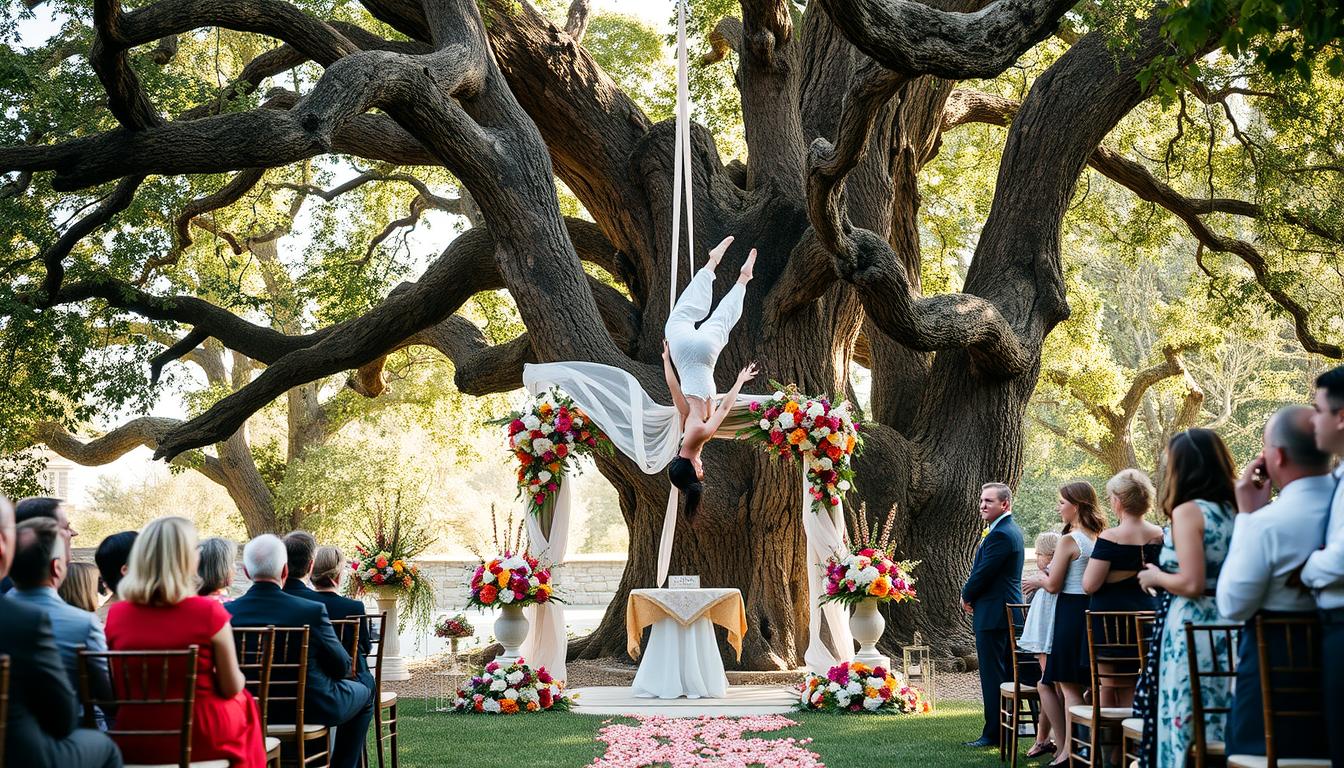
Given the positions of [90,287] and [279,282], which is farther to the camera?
[279,282]

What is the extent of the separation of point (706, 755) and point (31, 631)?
5021 mm

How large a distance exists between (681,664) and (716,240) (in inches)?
184

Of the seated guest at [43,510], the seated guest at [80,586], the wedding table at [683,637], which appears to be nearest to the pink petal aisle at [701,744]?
the wedding table at [683,637]

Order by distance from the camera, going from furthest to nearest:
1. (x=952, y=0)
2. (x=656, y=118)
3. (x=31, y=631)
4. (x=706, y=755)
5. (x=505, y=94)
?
(x=656, y=118)
(x=952, y=0)
(x=505, y=94)
(x=706, y=755)
(x=31, y=631)

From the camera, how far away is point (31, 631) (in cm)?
334

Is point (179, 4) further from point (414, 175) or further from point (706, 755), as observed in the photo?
point (414, 175)

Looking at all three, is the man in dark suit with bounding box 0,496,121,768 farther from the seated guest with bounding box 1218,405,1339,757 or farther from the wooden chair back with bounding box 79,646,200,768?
the seated guest with bounding box 1218,405,1339,757

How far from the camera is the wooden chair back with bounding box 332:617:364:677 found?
234 inches

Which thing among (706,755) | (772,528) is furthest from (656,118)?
(706,755)

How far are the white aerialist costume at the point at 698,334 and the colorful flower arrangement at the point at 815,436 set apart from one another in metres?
0.66

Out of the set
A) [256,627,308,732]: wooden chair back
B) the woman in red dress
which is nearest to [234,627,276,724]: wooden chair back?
[256,627,308,732]: wooden chair back

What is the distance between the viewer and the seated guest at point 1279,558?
12.5 feet

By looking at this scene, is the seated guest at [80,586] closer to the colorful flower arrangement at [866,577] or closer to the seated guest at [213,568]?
the seated guest at [213,568]

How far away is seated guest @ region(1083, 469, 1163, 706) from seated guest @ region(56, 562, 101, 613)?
4.25 m
